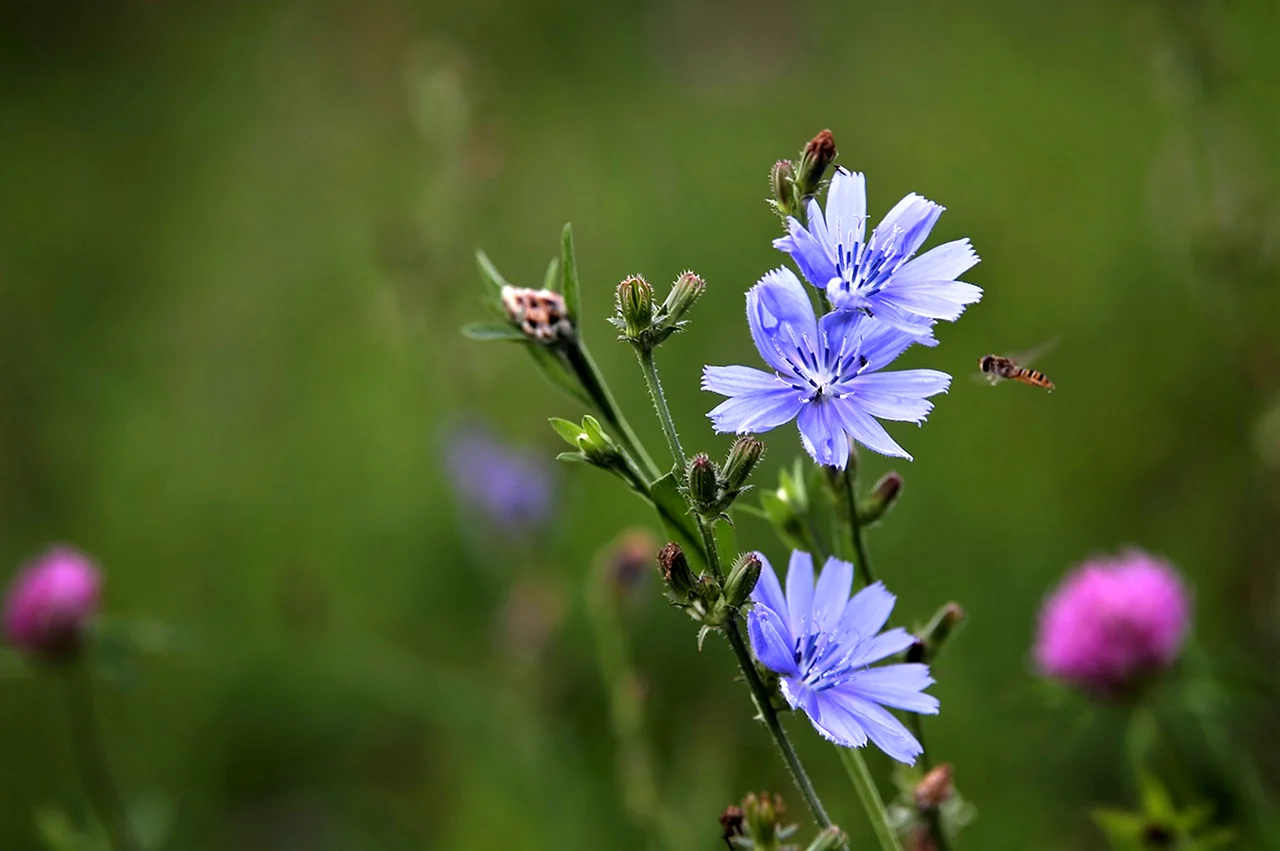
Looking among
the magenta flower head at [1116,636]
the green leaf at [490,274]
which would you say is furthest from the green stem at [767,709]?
the magenta flower head at [1116,636]

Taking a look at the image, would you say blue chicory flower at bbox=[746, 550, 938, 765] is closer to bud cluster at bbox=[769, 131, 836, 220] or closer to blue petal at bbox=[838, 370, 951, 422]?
blue petal at bbox=[838, 370, 951, 422]

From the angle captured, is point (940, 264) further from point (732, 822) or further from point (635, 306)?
point (732, 822)

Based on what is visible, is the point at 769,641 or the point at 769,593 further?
the point at 769,593

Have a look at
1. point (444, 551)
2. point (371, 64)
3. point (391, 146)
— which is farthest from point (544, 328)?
point (371, 64)

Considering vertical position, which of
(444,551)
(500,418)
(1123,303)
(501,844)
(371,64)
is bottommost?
(501,844)

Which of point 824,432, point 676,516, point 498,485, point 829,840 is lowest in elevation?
point 498,485

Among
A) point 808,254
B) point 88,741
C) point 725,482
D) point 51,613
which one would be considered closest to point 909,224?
point 808,254

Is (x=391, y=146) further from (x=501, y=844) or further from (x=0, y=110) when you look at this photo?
(x=501, y=844)

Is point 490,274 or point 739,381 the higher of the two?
point 490,274
